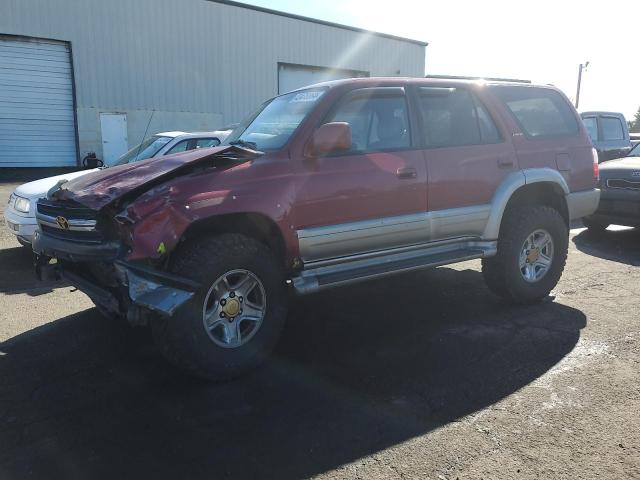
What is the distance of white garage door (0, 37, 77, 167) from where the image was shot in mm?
18625

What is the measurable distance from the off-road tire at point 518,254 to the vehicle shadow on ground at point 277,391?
0.18 meters

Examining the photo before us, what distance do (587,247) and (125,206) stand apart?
690 centimetres

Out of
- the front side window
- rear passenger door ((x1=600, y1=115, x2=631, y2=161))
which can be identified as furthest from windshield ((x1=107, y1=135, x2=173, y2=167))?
rear passenger door ((x1=600, y1=115, x2=631, y2=161))

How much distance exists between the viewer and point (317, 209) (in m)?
3.90

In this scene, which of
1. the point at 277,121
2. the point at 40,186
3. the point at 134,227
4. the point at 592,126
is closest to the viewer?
the point at 134,227

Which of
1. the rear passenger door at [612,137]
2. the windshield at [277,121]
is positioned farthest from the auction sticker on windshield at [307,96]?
the rear passenger door at [612,137]

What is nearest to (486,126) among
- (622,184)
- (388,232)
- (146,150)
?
(388,232)

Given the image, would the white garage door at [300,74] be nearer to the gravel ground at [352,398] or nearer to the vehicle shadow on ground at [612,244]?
the vehicle shadow on ground at [612,244]

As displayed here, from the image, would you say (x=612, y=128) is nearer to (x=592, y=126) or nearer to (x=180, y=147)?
(x=592, y=126)

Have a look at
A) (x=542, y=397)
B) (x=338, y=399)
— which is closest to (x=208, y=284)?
(x=338, y=399)

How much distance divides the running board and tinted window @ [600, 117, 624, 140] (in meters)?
10.4

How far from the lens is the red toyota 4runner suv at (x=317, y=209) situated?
3393mm

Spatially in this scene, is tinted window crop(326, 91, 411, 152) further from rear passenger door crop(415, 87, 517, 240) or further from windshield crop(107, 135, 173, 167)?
windshield crop(107, 135, 173, 167)

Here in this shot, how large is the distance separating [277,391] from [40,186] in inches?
201
